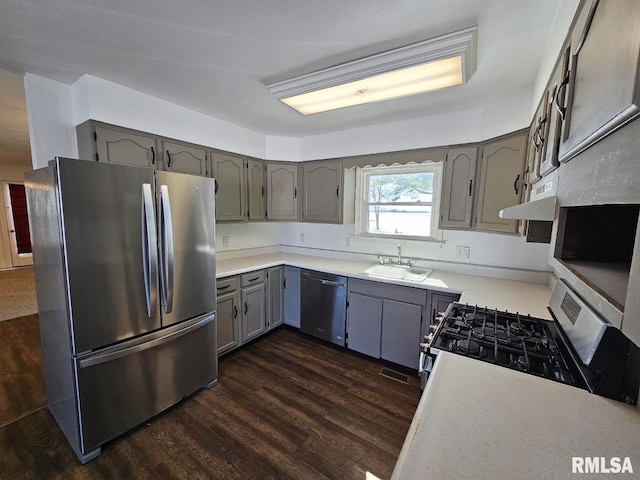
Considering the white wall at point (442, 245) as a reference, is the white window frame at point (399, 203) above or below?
above

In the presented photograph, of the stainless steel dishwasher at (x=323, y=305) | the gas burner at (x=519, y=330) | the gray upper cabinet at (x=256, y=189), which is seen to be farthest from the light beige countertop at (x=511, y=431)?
the gray upper cabinet at (x=256, y=189)

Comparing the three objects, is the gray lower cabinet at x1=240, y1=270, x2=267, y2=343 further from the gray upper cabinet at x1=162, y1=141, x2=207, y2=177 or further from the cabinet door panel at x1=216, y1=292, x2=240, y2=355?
the gray upper cabinet at x1=162, y1=141, x2=207, y2=177

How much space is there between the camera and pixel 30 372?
2.35m

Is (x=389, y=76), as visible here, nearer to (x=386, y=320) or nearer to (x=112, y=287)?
(x=386, y=320)

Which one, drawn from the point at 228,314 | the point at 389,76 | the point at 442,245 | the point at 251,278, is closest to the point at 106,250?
the point at 228,314

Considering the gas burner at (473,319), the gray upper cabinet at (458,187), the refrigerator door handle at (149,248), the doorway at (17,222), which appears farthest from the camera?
the doorway at (17,222)

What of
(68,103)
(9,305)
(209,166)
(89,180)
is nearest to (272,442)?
(89,180)

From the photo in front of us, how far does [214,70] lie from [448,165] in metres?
2.01

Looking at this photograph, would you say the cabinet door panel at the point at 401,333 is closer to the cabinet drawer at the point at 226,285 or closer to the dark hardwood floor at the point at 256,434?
the dark hardwood floor at the point at 256,434

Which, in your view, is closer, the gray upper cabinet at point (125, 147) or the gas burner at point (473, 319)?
the gas burner at point (473, 319)

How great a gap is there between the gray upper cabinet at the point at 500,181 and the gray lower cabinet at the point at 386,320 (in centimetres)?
76

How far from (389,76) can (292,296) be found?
2.35 m

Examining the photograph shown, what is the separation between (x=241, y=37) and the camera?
4.66ft

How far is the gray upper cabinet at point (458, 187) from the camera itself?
7.13 ft
